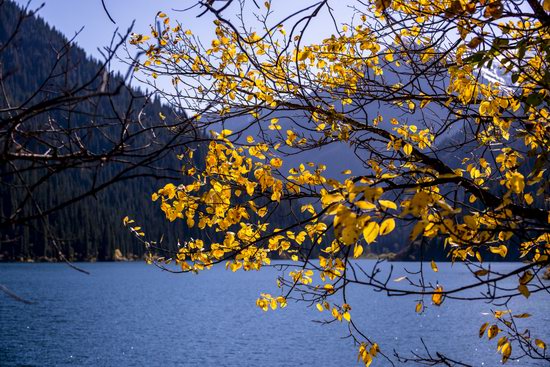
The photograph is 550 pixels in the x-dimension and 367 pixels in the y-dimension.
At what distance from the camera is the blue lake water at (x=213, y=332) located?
1231 inches

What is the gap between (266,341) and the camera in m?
36.9

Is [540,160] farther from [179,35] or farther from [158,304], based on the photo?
[158,304]

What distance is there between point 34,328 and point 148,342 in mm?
9246

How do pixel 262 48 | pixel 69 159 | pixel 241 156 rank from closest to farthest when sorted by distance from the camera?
pixel 69 159 → pixel 241 156 → pixel 262 48

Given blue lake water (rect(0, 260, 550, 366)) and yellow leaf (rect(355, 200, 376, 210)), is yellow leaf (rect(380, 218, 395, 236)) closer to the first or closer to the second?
yellow leaf (rect(355, 200, 376, 210))

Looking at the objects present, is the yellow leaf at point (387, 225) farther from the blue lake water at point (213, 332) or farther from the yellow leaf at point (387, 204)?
the blue lake water at point (213, 332)

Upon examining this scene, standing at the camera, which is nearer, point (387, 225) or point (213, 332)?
point (387, 225)

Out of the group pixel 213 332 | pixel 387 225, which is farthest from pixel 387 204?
pixel 213 332

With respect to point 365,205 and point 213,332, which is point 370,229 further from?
point 213,332

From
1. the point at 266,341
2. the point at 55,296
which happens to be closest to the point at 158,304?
the point at 55,296

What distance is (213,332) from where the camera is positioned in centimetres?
4094

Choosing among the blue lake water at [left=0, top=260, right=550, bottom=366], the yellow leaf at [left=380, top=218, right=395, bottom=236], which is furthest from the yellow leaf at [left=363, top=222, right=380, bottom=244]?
the blue lake water at [left=0, top=260, right=550, bottom=366]

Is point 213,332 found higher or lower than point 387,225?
lower

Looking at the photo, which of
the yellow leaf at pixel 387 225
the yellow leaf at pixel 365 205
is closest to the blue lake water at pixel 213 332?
the yellow leaf at pixel 387 225
